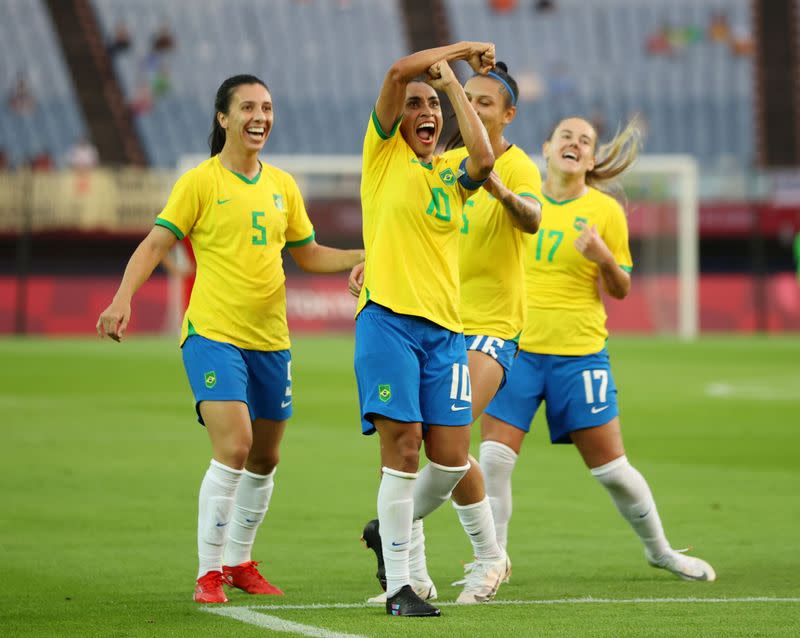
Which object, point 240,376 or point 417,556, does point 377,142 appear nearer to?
point 240,376

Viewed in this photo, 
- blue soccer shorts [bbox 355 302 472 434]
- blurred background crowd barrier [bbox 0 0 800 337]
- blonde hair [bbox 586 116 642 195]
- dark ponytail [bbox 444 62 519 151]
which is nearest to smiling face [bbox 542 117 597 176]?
blonde hair [bbox 586 116 642 195]

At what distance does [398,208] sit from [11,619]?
7.00ft

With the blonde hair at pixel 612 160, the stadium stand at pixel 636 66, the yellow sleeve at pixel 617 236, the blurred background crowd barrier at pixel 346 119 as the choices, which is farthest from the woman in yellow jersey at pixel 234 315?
the stadium stand at pixel 636 66

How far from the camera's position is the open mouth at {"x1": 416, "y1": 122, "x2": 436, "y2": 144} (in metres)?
5.88

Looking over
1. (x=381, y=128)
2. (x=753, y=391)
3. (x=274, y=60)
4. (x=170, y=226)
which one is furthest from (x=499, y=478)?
(x=274, y=60)

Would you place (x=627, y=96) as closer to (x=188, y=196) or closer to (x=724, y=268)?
(x=724, y=268)

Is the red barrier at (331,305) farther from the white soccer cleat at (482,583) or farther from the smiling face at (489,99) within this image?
the white soccer cleat at (482,583)

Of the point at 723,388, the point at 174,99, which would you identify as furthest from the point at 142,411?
the point at 174,99

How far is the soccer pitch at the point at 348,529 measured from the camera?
5.77m

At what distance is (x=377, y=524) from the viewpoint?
6355mm

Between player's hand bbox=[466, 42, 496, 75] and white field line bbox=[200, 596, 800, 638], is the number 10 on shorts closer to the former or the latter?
white field line bbox=[200, 596, 800, 638]

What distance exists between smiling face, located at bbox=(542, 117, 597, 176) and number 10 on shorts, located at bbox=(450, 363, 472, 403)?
5.76 ft

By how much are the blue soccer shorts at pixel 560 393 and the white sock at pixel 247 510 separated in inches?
47.5

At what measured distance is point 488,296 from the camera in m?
6.66
